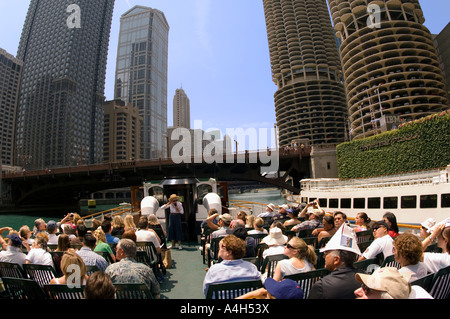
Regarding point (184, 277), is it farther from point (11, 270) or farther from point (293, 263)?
point (293, 263)

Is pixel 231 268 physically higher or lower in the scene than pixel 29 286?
higher

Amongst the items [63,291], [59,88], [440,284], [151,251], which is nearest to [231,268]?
[63,291]

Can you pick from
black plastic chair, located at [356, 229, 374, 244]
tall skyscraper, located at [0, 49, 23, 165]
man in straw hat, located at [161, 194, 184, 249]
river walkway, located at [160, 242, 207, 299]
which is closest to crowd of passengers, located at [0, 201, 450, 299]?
black plastic chair, located at [356, 229, 374, 244]

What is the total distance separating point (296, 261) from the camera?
3.77 metres

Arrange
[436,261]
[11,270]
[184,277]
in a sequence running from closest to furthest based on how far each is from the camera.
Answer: [436,261] < [11,270] < [184,277]

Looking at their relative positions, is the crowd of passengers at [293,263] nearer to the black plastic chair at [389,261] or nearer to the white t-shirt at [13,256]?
the white t-shirt at [13,256]

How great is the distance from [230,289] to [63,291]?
6.55 feet

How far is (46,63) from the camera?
484ft

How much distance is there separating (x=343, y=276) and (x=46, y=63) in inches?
7287

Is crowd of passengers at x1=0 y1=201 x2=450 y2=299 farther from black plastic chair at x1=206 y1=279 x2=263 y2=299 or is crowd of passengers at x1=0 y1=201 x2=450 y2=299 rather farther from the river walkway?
the river walkway

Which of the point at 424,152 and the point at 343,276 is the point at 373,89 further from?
the point at 343,276

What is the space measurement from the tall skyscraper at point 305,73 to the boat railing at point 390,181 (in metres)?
87.2

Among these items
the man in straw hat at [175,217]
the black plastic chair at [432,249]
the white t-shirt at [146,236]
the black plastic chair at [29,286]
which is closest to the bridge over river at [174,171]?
the man in straw hat at [175,217]
